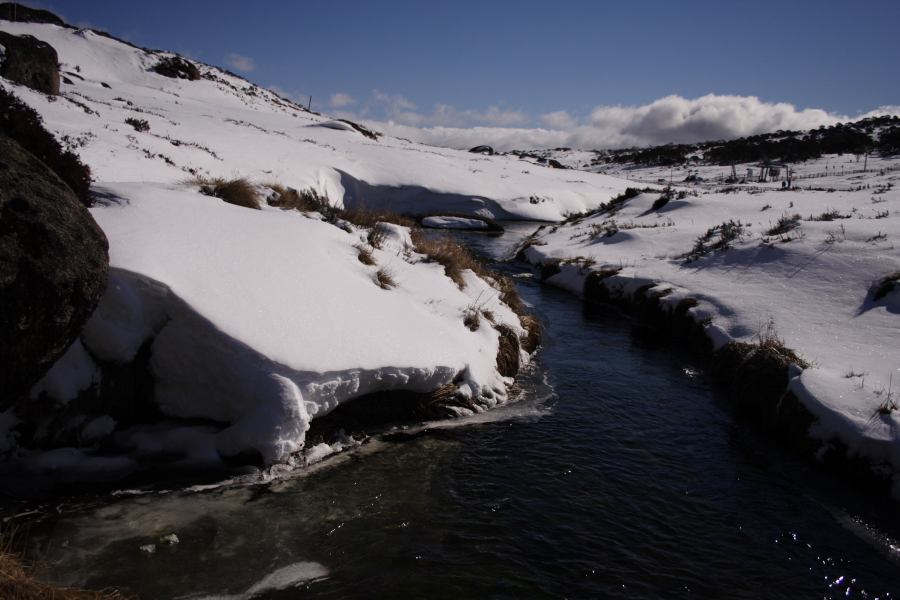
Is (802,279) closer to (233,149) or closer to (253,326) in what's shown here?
(253,326)

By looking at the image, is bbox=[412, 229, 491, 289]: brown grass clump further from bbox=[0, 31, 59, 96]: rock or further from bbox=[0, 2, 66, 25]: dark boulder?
bbox=[0, 2, 66, 25]: dark boulder

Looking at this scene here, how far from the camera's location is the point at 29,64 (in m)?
22.8

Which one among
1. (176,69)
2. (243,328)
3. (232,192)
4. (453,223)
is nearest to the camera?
(243,328)

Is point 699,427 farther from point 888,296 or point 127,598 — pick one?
point 127,598

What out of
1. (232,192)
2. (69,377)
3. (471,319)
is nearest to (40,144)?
(69,377)

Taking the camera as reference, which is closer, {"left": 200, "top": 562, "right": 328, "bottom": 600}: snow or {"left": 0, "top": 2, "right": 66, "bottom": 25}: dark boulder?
{"left": 200, "top": 562, "right": 328, "bottom": 600}: snow

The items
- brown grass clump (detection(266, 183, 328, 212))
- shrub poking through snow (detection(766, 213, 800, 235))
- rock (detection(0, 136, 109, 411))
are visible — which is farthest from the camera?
shrub poking through snow (detection(766, 213, 800, 235))

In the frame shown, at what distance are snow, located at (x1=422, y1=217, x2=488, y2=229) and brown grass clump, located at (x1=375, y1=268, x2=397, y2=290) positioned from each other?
22965mm

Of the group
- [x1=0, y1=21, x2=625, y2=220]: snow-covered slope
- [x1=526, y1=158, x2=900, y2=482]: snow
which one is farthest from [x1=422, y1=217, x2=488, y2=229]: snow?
[x1=526, y1=158, x2=900, y2=482]: snow

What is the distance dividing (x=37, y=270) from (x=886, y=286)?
14480mm

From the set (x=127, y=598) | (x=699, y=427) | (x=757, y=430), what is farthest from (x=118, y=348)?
(x=757, y=430)

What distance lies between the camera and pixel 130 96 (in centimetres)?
3800

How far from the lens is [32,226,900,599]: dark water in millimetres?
5070

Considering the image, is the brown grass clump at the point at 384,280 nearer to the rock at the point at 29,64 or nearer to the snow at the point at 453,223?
the rock at the point at 29,64
